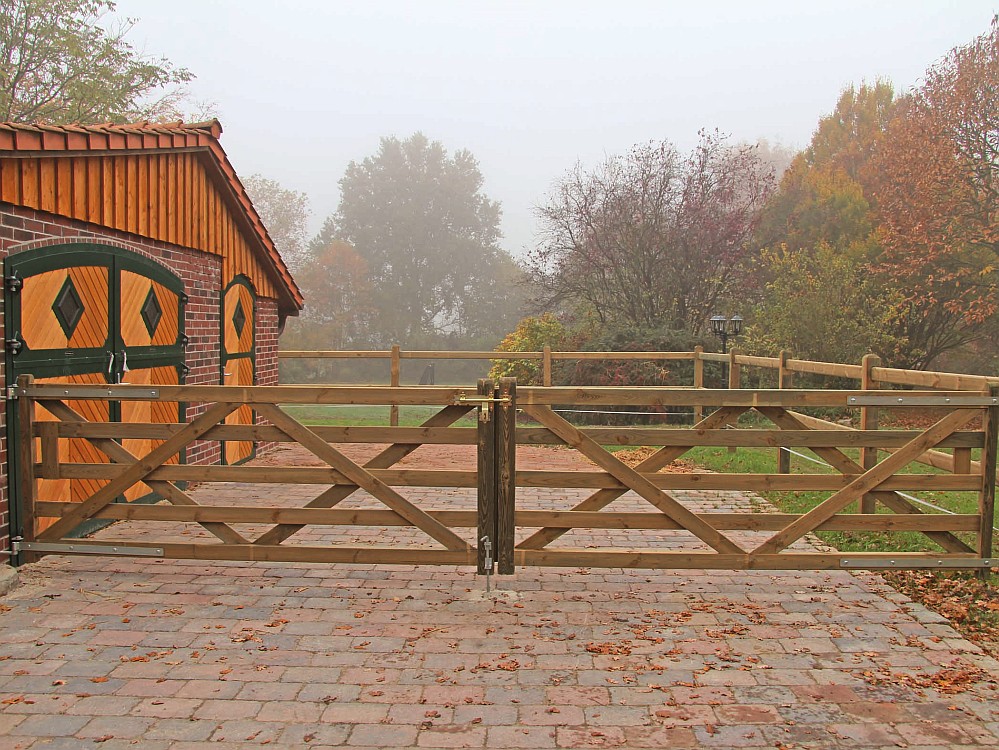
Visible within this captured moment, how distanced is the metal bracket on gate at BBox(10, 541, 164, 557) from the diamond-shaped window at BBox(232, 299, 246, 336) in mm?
5286

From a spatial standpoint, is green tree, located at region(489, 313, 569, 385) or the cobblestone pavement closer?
the cobblestone pavement

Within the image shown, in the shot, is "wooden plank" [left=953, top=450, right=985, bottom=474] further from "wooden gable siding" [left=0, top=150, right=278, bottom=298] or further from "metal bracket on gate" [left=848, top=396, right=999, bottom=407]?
"wooden gable siding" [left=0, top=150, right=278, bottom=298]

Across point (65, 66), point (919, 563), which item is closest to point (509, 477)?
point (919, 563)

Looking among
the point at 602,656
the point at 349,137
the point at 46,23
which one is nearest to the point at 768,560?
the point at 602,656

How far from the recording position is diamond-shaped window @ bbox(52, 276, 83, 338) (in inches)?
250

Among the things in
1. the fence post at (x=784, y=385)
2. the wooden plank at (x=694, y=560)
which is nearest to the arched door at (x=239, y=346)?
the wooden plank at (x=694, y=560)

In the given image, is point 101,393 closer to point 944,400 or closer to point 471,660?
point 471,660

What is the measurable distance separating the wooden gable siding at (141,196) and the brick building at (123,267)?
0.04 feet

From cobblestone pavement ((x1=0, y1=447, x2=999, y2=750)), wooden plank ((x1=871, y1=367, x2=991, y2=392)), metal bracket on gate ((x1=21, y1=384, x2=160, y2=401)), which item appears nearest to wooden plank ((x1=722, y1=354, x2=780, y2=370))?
wooden plank ((x1=871, y1=367, x2=991, y2=392))

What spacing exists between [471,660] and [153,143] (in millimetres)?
5774

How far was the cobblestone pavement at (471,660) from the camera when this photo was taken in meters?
3.49

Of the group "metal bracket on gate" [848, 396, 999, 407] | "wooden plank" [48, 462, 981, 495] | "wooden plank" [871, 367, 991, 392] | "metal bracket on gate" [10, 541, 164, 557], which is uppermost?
"wooden plank" [871, 367, 991, 392]

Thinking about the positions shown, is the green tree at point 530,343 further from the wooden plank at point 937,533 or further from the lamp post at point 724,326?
the wooden plank at point 937,533

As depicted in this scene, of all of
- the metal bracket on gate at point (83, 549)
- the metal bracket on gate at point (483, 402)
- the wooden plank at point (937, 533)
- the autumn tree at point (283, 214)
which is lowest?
the metal bracket on gate at point (83, 549)
